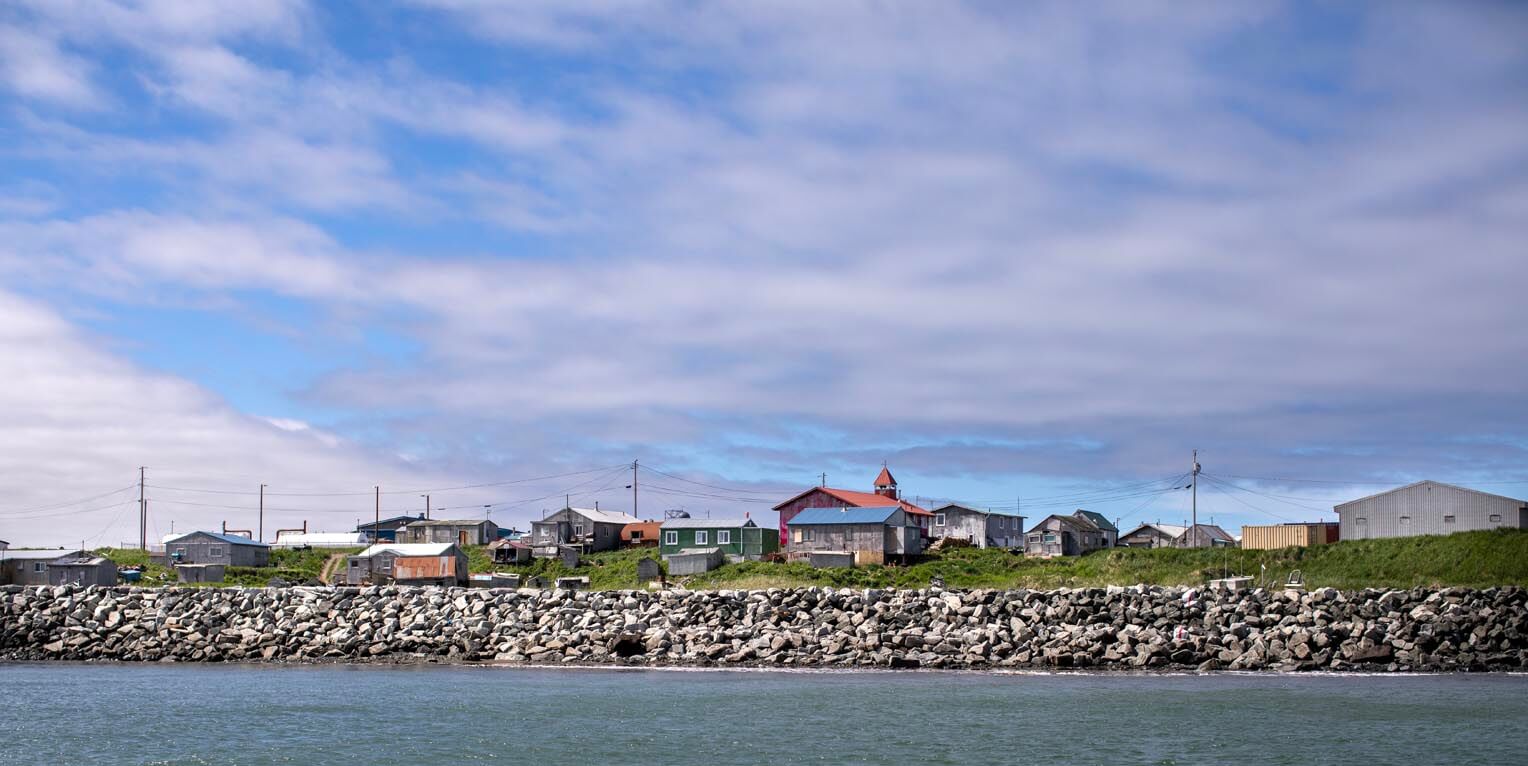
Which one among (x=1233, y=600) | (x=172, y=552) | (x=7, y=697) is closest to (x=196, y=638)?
(x=7, y=697)

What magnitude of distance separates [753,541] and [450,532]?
31.3m

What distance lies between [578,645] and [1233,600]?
22846 mm

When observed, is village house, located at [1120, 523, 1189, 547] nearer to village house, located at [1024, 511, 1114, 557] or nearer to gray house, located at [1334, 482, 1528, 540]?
village house, located at [1024, 511, 1114, 557]

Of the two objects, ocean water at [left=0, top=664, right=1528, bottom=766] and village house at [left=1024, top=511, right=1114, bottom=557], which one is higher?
village house at [left=1024, top=511, right=1114, bottom=557]

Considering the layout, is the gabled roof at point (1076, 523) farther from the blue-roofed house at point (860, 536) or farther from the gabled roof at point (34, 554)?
the gabled roof at point (34, 554)

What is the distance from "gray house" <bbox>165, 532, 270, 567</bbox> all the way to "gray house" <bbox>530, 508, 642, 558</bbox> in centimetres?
1930

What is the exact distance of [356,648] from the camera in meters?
49.2

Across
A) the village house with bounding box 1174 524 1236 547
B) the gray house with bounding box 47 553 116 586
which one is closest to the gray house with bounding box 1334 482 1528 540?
the village house with bounding box 1174 524 1236 547

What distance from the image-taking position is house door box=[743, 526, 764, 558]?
86.1 metres

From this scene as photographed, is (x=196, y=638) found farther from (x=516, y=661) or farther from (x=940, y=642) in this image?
(x=940, y=642)

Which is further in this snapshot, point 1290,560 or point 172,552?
point 172,552

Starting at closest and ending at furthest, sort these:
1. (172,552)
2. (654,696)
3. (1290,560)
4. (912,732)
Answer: (912,732) < (654,696) < (1290,560) < (172,552)

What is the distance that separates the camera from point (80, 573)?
72.2 meters

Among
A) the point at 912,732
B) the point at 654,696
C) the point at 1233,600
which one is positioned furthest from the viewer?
the point at 1233,600
